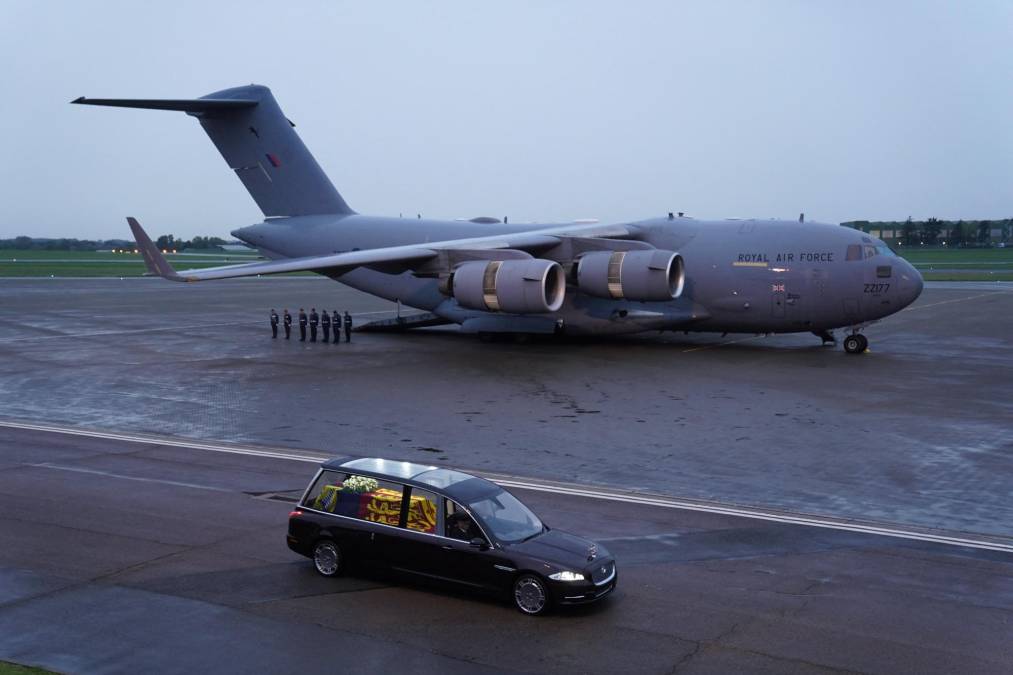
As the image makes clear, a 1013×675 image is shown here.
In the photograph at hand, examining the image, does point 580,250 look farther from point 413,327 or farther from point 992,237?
point 992,237

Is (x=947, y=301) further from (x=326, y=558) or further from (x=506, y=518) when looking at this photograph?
(x=326, y=558)

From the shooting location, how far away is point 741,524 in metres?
12.4

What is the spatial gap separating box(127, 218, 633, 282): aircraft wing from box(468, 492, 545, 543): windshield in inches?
602

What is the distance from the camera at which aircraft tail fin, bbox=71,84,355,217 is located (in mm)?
33406

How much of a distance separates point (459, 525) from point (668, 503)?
4489mm

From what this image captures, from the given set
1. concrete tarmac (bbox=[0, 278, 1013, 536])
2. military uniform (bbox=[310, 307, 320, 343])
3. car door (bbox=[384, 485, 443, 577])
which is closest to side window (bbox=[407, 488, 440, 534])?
car door (bbox=[384, 485, 443, 577])

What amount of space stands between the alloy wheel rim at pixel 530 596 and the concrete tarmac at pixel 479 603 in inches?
4.6

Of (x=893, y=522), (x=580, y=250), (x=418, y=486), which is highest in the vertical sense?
(x=580, y=250)

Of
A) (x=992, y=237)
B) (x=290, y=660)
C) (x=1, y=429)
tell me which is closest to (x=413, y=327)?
(x=1, y=429)

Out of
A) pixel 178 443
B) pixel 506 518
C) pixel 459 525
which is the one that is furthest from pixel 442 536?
pixel 178 443

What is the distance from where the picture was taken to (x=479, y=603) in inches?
381

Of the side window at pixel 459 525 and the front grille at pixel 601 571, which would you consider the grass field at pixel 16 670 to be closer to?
the side window at pixel 459 525

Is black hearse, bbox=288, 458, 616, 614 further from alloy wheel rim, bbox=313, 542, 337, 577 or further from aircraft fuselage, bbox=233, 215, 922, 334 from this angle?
aircraft fuselage, bbox=233, 215, 922, 334

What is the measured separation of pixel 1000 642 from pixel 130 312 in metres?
40.2
